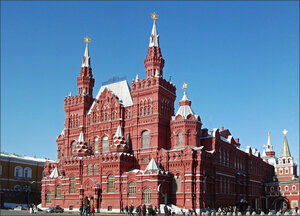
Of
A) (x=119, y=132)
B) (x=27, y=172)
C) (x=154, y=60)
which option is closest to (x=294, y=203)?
(x=119, y=132)

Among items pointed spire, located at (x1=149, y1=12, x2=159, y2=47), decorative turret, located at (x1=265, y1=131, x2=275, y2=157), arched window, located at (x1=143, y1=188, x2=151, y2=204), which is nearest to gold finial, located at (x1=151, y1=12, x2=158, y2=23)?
pointed spire, located at (x1=149, y1=12, x2=159, y2=47)

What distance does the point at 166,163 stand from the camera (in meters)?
58.8

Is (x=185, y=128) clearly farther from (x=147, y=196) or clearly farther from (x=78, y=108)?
(x=78, y=108)

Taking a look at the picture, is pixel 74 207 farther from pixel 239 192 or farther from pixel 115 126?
pixel 239 192

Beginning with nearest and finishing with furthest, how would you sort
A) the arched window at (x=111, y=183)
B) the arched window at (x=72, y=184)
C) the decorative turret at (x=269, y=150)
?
the arched window at (x=111, y=183)
the arched window at (x=72, y=184)
the decorative turret at (x=269, y=150)

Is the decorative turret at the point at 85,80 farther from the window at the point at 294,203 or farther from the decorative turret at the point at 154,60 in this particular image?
the window at the point at 294,203

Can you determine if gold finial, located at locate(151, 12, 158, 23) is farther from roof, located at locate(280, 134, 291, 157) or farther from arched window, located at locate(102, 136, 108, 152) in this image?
roof, located at locate(280, 134, 291, 157)

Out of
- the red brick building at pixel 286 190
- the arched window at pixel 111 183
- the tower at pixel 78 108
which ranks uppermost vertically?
the tower at pixel 78 108

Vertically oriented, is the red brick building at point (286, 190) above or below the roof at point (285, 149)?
below

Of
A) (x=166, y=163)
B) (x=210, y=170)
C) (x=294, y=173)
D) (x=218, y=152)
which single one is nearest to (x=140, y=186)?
(x=166, y=163)

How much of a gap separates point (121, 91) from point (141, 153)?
13.3m

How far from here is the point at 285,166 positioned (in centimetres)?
10000

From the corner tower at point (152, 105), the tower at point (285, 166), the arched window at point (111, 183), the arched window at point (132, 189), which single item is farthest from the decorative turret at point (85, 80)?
the tower at point (285, 166)

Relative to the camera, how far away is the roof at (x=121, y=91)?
67325 mm
